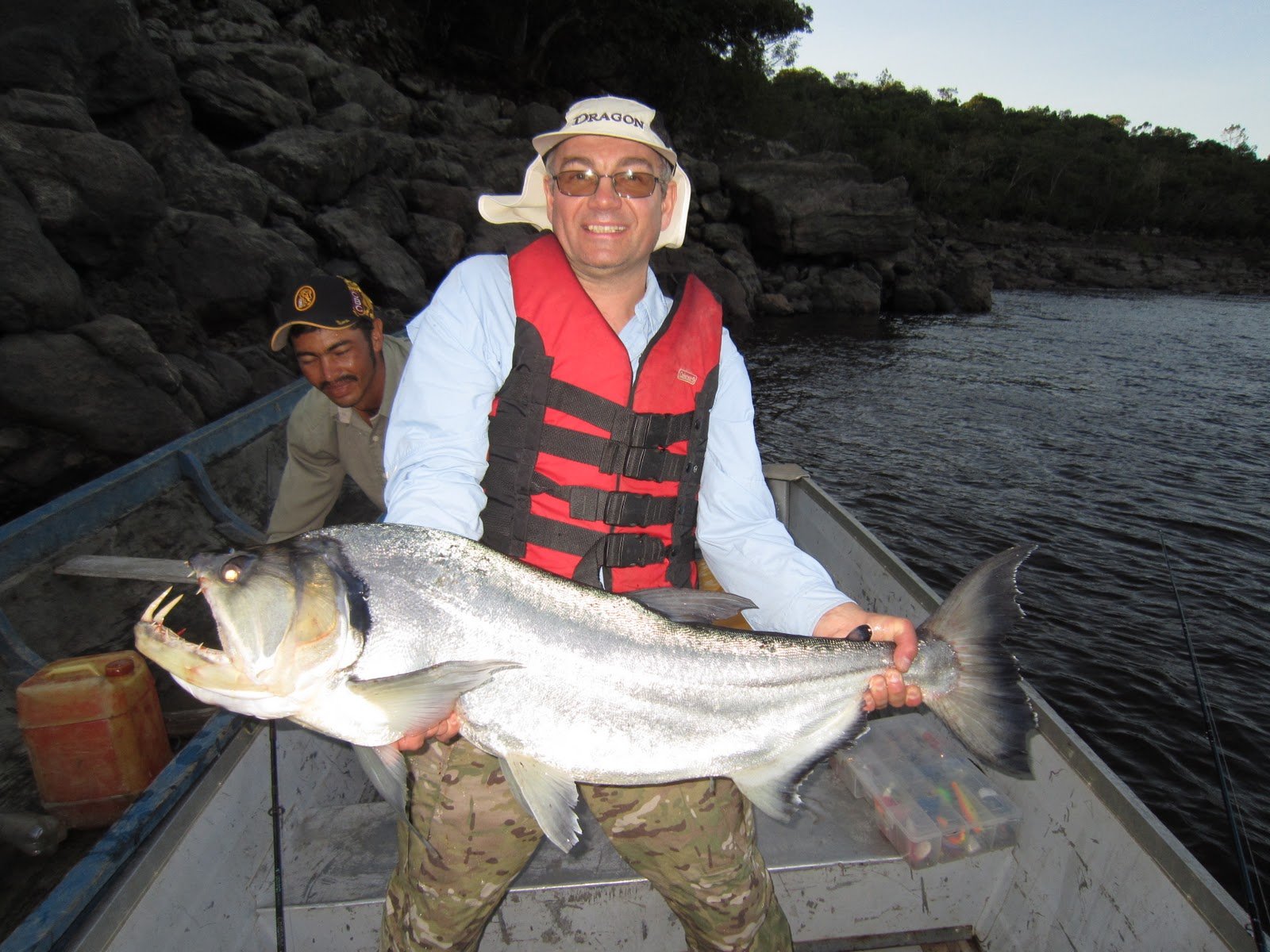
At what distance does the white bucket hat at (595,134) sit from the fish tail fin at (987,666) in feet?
5.71

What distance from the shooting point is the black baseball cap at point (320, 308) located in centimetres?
490

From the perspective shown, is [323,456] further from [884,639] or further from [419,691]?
[884,639]

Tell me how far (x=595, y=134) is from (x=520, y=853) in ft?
8.47

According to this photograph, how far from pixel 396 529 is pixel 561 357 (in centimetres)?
100

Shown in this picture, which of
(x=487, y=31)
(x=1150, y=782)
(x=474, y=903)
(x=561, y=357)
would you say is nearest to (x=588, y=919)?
(x=474, y=903)

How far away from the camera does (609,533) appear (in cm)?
297

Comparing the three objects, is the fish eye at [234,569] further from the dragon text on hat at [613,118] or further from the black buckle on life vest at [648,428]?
the dragon text on hat at [613,118]

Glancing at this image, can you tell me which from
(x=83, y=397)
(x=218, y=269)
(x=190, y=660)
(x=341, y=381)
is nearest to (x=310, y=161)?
(x=218, y=269)

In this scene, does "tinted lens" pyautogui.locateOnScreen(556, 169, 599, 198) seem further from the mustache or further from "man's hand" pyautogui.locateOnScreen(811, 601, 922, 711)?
the mustache

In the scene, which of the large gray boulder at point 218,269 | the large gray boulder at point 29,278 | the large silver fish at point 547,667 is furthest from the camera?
the large gray boulder at point 218,269

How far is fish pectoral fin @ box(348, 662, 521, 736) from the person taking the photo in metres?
2.08

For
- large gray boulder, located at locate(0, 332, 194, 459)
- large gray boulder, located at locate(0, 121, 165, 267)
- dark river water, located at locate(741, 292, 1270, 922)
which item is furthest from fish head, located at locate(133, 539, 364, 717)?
large gray boulder, located at locate(0, 121, 165, 267)

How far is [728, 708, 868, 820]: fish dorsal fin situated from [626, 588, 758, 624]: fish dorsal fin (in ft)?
1.76

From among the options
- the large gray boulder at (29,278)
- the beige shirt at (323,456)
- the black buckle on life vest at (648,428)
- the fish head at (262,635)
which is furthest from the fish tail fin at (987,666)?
the large gray boulder at (29,278)
